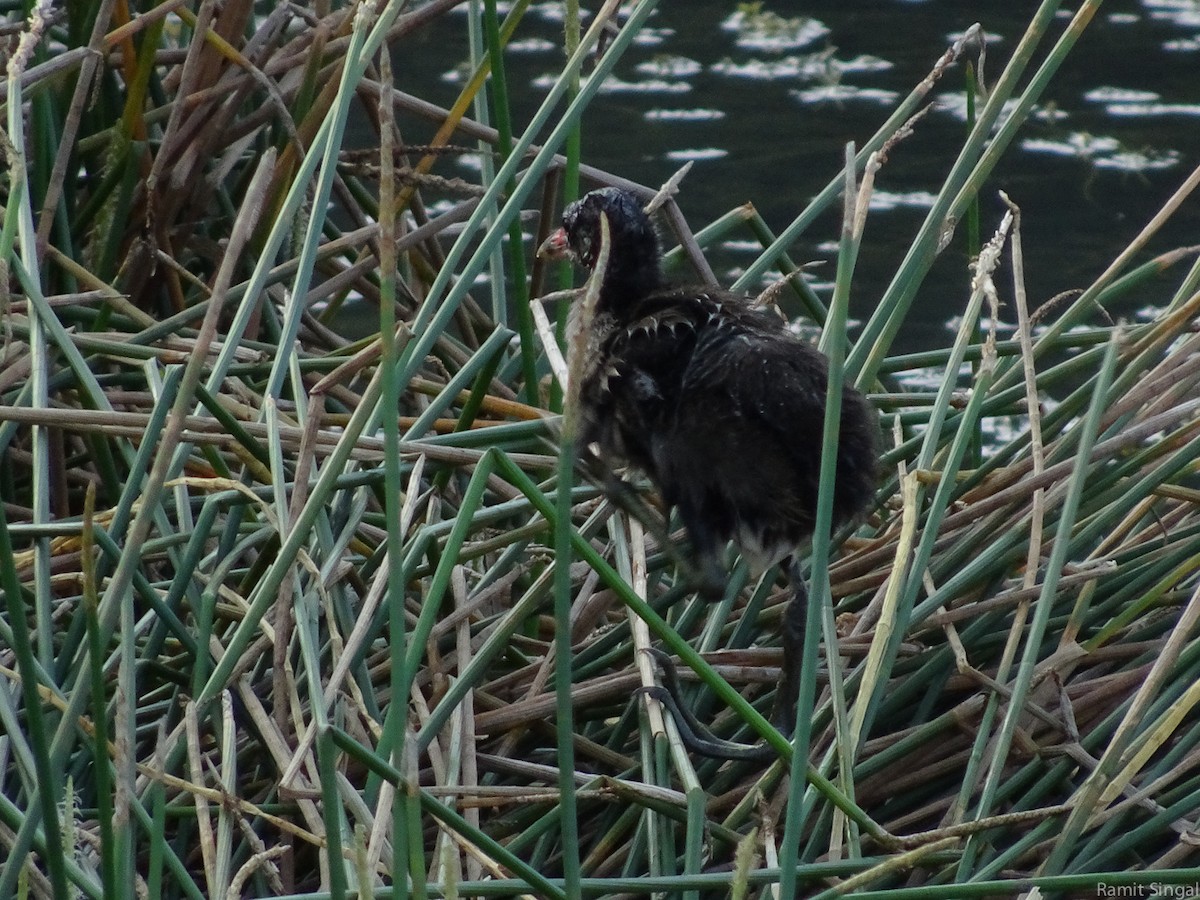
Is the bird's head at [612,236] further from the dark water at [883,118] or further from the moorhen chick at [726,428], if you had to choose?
the dark water at [883,118]

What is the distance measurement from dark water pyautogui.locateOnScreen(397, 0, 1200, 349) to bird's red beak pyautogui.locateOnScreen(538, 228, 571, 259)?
405 centimetres

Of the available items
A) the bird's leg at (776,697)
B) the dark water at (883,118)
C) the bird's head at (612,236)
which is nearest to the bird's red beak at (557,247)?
the bird's head at (612,236)

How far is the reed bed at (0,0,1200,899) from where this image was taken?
6.27ft

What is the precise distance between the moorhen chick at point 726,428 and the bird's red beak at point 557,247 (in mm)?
210

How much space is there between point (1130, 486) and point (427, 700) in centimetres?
119

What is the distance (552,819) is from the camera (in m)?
2.28

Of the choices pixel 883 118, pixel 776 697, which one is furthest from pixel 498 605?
pixel 883 118

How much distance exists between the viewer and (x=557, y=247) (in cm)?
297

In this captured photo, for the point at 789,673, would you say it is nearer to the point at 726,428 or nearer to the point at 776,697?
the point at 776,697

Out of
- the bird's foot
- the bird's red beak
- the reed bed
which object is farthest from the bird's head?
the bird's foot

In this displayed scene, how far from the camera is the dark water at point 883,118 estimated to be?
7.36m

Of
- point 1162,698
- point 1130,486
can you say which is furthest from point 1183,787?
point 1130,486

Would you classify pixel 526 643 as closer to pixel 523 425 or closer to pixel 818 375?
pixel 523 425

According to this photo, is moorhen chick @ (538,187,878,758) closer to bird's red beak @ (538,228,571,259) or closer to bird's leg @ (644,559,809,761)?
bird's leg @ (644,559,809,761)
